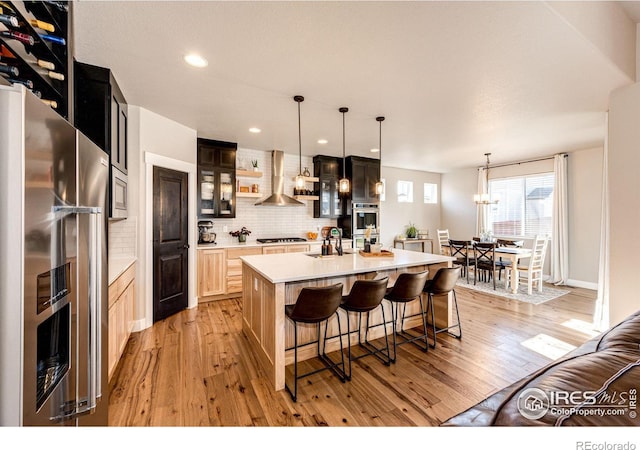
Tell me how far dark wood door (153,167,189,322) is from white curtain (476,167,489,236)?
23.1 ft

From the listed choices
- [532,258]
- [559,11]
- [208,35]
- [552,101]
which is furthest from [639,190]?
[208,35]

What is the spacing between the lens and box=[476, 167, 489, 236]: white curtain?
697 cm

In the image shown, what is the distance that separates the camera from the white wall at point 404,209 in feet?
24.0

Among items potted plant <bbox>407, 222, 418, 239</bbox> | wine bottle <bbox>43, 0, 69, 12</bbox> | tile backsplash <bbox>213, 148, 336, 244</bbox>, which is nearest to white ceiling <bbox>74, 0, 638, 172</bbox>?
wine bottle <bbox>43, 0, 69, 12</bbox>

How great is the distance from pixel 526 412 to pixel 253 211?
5123mm

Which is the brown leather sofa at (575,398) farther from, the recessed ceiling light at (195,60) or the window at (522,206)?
the window at (522,206)

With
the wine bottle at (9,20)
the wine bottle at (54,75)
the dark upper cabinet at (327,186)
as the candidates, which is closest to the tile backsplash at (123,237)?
the wine bottle at (54,75)

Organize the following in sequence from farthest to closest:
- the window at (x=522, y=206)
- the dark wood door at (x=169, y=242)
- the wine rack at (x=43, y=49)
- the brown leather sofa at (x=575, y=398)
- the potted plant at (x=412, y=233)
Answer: the potted plant at (x=412, y=233)
the window at (x=522, y=206)
the dark wood door at (x=169, y=242)
the wine rack at (x=43, y=49)
the brown leather sofa at (x=575, y=398)

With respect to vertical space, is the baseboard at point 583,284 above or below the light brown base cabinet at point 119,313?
below

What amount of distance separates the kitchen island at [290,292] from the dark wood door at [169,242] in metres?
1.31

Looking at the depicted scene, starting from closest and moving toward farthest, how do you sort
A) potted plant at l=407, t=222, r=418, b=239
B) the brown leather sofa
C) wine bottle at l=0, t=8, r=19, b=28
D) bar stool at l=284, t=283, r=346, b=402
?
the brown leather sofa
wine bottle at l=0, t=8, r=19, b=28
bar stool at l=284, t=283, r=346, b=402
potted plant at l=407, t=222, r=418, b=239

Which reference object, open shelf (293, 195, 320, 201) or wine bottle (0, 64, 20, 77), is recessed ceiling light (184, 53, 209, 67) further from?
open shelf (293, 195, 320, 201)

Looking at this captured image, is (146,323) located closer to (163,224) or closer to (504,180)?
(163,224)

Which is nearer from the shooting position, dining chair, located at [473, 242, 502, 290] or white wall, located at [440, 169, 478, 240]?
dining chair, located at [473, 242, 502, 290]
